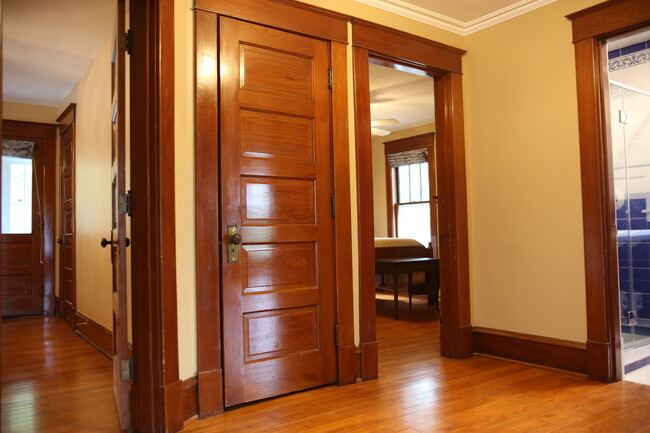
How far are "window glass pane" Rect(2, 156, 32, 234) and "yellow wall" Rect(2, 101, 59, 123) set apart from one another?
576 millimetres

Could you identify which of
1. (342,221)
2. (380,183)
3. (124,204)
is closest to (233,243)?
(124,204)

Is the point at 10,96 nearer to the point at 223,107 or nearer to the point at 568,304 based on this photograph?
the point at 223,107

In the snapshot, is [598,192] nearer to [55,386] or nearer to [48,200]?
[55,386]

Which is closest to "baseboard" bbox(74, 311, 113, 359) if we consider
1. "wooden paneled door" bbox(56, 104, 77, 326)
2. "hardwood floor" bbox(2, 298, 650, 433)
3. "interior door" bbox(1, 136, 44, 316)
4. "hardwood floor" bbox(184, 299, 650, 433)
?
"hardwood floor" bbox(2, 298, 650, 433)

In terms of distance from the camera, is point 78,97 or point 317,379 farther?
point 78,97

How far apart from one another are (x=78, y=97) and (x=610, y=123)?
4.87 m

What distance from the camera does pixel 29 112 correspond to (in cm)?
600

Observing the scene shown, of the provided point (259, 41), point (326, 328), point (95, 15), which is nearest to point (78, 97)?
point (95, 15)

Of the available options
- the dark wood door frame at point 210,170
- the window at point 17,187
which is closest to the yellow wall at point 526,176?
the dark wood door frame at point 210,170

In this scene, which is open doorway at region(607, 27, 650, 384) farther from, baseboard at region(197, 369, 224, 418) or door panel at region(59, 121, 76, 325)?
door panel at region(59, 121, 76, 325)

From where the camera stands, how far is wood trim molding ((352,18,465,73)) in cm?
321

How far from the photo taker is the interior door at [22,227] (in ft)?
19.8

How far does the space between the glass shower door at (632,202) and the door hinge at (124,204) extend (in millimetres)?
3056

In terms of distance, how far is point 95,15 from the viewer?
3.63m
